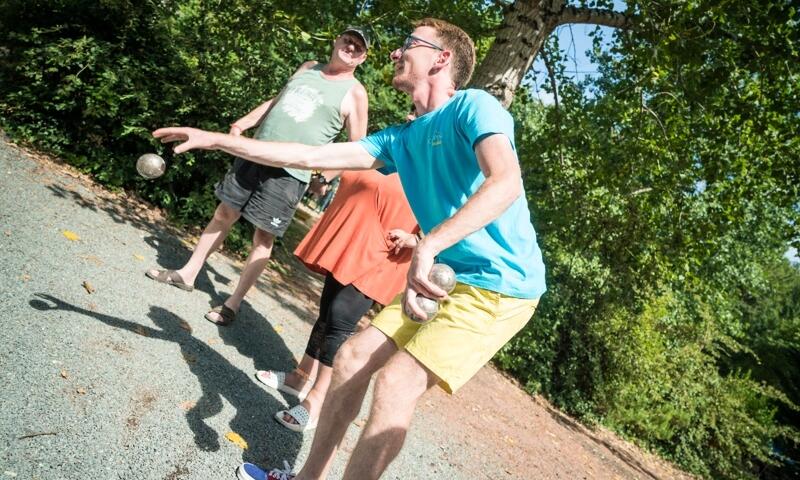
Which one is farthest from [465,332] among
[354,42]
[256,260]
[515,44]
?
[515,44]

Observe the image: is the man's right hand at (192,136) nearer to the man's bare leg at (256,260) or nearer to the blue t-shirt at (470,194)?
the blue t-shirt at (470,194)

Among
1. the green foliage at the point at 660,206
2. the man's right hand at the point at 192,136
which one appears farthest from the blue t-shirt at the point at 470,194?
the green foliage at the point at 660,206

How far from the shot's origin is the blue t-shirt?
2.17 meters

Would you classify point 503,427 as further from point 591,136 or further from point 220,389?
point 591,136

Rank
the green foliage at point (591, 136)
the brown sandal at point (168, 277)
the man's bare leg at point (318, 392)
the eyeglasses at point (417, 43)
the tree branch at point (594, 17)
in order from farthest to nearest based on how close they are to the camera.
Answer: the tree branch at point (594, 17) → the green foliage at point (591, 136) → the brown sandal at point (168, 277) → the man's bare leg at point (318, 392) → the eyeglasses at point (417, 43)

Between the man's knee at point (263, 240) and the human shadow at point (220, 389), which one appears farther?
the man's knee at point (263, 240)

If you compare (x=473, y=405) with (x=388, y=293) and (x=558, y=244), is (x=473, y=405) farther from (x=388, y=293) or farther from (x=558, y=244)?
(x=558, y=244)

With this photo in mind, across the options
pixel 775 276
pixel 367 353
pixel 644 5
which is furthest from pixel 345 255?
pixel 775 276

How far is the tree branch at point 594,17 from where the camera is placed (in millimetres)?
6703

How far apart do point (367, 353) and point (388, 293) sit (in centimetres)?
118

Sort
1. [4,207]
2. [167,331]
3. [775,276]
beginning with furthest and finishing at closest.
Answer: [775,276]
[4,207]
[167,331]

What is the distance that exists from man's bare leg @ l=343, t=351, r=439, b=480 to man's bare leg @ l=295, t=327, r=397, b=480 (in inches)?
9.9

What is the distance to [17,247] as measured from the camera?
391 cm

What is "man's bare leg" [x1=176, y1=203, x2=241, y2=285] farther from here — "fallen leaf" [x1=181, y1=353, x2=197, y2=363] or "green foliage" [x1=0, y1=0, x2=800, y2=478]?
"green foliage" [x1=0, y1=0, x2=800, y2=478]
